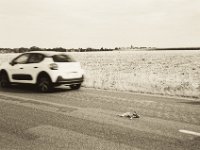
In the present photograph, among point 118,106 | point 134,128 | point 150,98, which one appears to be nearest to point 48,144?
point 134,128

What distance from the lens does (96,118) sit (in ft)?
23.4

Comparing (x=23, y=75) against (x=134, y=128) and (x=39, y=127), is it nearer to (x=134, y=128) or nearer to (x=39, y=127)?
(x=39, y=127)

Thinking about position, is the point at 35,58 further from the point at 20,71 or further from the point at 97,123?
the point at 97,123

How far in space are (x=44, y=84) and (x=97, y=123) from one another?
5.65 m

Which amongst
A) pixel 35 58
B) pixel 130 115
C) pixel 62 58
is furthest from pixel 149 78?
pixel 130 115

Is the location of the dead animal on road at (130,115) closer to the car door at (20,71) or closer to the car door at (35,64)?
the car door at (35,64)

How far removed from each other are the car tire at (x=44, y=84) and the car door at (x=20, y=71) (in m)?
0.50

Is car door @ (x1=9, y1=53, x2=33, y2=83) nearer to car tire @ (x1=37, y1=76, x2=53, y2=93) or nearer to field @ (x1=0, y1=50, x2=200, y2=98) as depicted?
car tire @ (x1=37, y1=76, x2=53, y2=93)

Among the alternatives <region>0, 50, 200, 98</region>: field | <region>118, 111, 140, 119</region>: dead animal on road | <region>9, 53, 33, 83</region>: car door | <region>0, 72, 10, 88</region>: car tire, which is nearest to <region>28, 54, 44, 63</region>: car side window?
<region>9, 53, 33, 83</region>: car door

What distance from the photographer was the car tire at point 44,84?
11.8 m

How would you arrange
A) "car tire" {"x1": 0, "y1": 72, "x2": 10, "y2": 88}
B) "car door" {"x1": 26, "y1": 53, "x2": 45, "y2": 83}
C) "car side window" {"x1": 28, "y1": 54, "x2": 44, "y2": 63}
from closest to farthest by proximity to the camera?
"car door" {"x1": 26, "y1": 53, "x2": 45, "y2": 83} < "car side window" {"x1": 28, "y1": 54, "x2": 44, "y2": 63} < "car tire" {"x1": 0, "y1": 72, "x2": 10, "y2": 88}

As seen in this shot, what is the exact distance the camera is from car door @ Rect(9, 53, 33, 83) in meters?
12.5

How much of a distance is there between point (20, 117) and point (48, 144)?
2.31 m

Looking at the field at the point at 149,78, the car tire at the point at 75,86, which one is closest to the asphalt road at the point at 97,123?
the car tire at the point at 75,86
